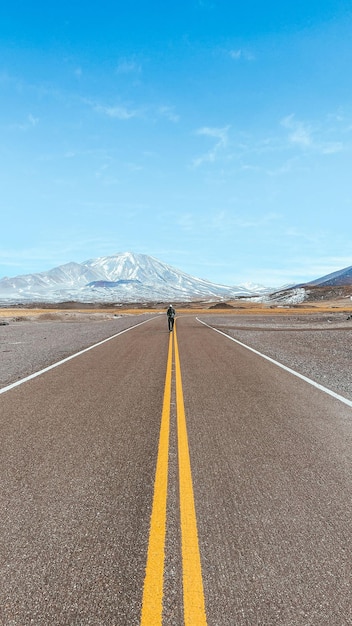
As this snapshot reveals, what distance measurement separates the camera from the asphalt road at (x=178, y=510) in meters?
2.42

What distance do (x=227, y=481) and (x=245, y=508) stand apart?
0.57 meters

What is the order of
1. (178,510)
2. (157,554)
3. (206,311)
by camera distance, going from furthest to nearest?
1. (206,311)
2. (178,510)
3. (157,554)

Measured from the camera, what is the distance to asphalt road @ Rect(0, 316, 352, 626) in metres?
2.42

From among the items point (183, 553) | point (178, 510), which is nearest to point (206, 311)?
point (178, 510)

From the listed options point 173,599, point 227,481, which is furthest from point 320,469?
point 173,599

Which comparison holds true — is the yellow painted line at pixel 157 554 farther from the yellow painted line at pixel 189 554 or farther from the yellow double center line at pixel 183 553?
the yellow painted line at pixel 189 554

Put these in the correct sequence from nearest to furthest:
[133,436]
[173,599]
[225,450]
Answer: [173,599]
[225,450]
[133,436]

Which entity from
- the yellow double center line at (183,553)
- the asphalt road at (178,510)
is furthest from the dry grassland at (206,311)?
the yellow double center line at (183,553)

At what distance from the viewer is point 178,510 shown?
3473 millimetres

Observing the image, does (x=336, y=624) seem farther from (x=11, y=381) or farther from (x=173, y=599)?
(x=11, y=381)

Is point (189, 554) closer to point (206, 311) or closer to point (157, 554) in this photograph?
point (157, 554)

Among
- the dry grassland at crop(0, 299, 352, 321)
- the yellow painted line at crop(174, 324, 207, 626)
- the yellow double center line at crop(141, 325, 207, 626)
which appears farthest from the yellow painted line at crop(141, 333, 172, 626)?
the dry grassland at crop(0, 299, 352, 321)

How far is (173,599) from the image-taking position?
7.97 ft

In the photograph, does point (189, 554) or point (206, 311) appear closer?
point (189, 554)
